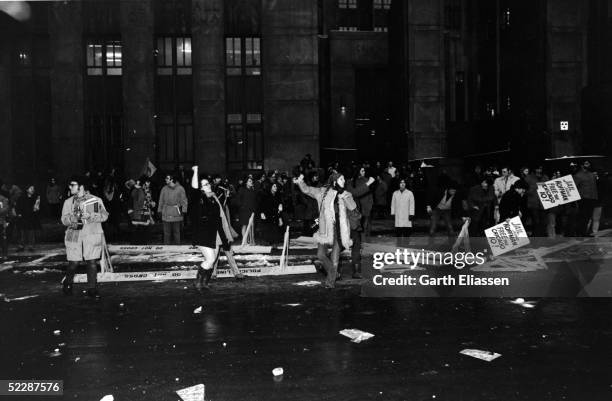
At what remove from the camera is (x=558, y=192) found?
17094 mm

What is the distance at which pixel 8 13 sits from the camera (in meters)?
30.4

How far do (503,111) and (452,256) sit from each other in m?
23.6

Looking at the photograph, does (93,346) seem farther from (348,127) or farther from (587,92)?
(348,127)

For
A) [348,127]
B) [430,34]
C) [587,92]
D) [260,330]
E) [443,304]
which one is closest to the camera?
[260,330]

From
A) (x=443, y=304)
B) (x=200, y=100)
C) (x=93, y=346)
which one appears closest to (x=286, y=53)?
(x=200, y=100)

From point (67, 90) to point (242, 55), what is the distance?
753cm

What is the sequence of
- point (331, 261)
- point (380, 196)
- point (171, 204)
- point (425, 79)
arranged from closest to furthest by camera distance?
1. point (331, 261)
2. point (171, 204)
3. point (380, 196)
4. point (425, 79)

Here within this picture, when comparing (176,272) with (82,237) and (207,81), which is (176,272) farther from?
(207,81)

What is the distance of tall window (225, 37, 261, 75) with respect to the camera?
31.7 meters

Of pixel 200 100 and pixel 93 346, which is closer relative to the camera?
pixel 93 346

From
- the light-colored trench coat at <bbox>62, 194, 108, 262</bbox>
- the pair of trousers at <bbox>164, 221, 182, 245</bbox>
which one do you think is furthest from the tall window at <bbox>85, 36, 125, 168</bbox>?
the light-colored trench coat at <bbox>62, 194, 108, 262</bbox>

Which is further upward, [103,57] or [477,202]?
[103,57]

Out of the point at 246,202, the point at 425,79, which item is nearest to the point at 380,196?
the point at 246,202

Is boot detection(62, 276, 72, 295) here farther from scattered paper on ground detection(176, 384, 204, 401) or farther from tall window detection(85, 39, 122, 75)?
tall window detection(85, 39, 122, 75)
